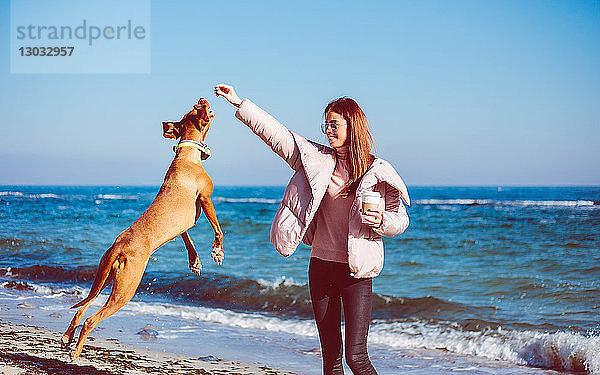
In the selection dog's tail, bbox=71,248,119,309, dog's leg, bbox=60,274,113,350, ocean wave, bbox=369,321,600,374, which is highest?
dog's tail, bbox=71,248,119,309

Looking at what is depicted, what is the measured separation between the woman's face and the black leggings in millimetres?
777

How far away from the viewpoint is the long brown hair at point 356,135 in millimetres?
3617

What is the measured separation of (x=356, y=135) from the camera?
11.9ft

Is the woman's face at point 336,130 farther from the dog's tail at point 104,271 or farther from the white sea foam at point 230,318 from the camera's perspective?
the white sea foam at point 230,318

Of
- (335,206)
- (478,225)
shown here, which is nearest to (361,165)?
(335,206)

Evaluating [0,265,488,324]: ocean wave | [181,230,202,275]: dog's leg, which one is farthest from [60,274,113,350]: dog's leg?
[0,265,488,324]: ocean wave

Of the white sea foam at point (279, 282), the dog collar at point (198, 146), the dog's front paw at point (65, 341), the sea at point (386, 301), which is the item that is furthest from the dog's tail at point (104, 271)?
the white sea foam at point (279, 282)

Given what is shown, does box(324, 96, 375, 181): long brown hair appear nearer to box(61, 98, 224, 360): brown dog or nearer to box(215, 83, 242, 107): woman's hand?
box(215, 83, 242, 107): woman's hand

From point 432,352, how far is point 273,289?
4355mm

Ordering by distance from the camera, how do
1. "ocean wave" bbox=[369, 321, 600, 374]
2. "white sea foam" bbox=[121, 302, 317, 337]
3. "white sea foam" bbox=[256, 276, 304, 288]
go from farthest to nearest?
"white sea foam" bbox=[256, 276, 304, 288]
"white sea foam" bbox=[121, 302, 317, 337]
"ocean wave" bbox=[369, 321, 600, 374]

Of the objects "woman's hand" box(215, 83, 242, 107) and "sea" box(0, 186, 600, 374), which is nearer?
"woman's hand" box(215, 83, 242, 107)

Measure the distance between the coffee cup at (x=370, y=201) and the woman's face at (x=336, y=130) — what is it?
51 centimetres

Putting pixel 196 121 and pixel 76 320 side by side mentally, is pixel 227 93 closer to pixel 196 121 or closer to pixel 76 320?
pixel 196 121

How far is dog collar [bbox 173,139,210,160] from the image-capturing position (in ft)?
10.7
